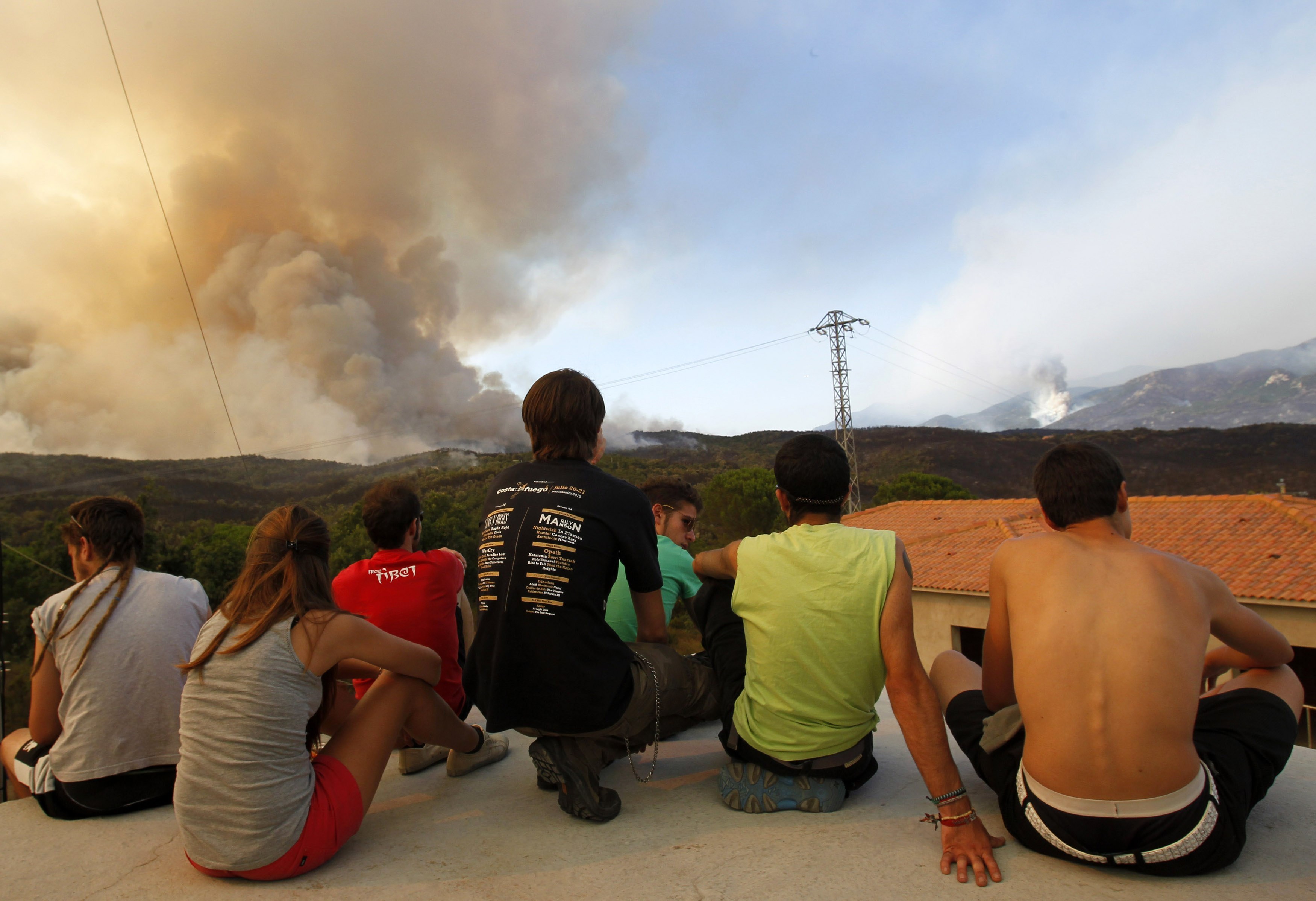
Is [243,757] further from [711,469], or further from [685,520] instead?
[711,469]

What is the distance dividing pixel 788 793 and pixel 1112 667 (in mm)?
1094

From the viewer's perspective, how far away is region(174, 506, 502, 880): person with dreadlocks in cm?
187

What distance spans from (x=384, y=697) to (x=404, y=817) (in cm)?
56

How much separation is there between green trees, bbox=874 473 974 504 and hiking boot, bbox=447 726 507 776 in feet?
156

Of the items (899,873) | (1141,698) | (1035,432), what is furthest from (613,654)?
(1035,432)

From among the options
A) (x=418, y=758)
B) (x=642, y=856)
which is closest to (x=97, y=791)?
(x=418, y=758)

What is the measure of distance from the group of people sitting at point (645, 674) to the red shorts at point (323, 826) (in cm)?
1

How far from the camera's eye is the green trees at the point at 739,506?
145 feet

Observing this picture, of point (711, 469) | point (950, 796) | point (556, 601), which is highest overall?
point (556, 601)

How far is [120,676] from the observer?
245 centimetres

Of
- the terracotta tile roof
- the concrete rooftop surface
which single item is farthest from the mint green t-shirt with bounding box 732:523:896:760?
the terracotta tile roof

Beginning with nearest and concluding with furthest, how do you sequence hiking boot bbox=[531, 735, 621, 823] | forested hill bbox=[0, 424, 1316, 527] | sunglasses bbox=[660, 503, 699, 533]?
hiking boot bbox=[531, 735, 621, 823] → sunglasses bbox=[660, 503, 699, 533] → forested hill bbox=[0, 424, 1316, 527]

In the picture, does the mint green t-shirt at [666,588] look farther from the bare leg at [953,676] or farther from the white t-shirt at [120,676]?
the white t-shirt at [120,676]

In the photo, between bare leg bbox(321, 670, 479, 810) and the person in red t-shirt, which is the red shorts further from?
the person in red t-shirt
